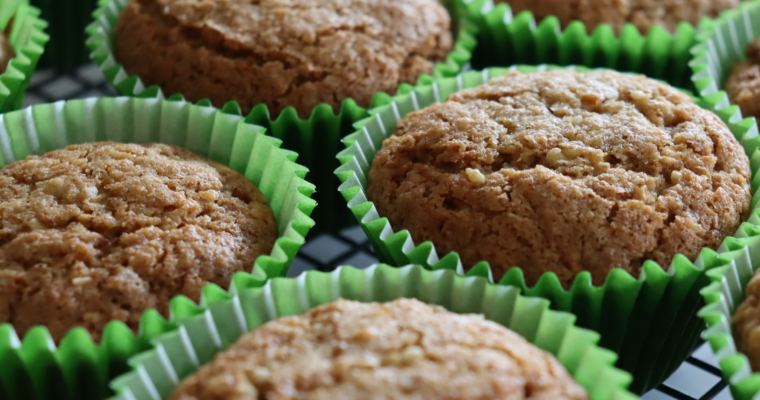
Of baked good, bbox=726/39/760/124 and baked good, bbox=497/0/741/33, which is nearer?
baked good, bbox=726/39/760/124

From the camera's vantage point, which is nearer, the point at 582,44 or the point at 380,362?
the point at 380,362

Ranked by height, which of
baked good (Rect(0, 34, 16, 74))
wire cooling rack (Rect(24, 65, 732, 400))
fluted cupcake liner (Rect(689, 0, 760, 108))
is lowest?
wire cooling rack (Rect(24, 65, 732, 400))

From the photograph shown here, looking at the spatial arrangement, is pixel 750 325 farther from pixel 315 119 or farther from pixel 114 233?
pixel 114 233

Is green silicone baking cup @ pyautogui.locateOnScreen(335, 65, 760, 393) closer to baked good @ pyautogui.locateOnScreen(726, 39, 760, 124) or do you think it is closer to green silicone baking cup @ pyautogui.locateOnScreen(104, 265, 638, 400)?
green silicone baking cup @ pyautogui.locateOnScreen(104, 265, 638, 400)

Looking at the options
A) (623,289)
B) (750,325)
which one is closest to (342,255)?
(623,289)

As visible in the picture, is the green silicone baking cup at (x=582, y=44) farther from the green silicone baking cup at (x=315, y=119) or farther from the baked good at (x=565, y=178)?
the baked good at (x=565, y=178)

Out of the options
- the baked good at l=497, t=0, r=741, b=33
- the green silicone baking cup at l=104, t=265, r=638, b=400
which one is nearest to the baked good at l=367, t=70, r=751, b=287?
the green silicone baking cup at l=104, t=265, r=638, b=400
